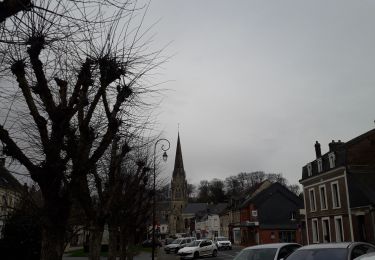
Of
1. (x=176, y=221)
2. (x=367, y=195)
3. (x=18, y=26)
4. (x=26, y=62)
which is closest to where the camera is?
(x=18, y=26)

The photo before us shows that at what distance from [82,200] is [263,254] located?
5527 millimetres

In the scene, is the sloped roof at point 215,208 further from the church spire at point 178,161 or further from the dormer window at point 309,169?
the dormer window at point 309,169

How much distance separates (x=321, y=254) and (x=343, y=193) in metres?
32.0

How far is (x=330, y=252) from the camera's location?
1010 centimetres

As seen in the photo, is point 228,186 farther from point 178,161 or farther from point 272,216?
point 272,216

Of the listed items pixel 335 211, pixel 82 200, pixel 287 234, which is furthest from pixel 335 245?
pixel 287 234

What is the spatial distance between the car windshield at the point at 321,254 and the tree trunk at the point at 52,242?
5.01 metres

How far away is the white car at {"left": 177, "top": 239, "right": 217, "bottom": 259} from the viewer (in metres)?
39.9

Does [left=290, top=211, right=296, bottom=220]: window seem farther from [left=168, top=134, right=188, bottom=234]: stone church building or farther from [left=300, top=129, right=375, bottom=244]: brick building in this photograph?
[left=168, top=134, right=188, bottom=234]: stone church building

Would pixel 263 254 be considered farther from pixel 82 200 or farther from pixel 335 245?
pixel 82 200

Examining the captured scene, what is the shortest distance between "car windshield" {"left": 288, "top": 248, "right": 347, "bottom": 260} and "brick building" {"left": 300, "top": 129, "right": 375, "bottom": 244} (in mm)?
28762

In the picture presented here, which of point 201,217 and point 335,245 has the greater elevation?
point 201,217

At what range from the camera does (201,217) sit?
128250 mm

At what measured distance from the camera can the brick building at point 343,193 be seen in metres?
38.2
